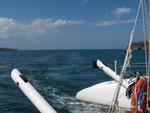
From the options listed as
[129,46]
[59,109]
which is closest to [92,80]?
[59,109]

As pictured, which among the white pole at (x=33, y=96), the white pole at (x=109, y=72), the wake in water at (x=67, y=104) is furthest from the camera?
the white pole at (x=109, y=72)

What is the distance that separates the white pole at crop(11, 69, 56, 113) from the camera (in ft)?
34.1

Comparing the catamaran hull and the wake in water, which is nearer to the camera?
the wake in water

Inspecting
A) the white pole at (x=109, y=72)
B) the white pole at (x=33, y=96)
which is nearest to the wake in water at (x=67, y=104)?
the white pole at (x=109, y=72)

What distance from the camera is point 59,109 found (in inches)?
764

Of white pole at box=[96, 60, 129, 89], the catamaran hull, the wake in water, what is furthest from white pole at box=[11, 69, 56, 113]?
white pole at box=[96, 60, 129, 89]

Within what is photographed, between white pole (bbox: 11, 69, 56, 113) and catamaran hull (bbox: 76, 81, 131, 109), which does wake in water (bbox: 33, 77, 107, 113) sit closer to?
catamaran hull (bbox: 76, 81, 131, 109)

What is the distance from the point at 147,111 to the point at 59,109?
981 cm

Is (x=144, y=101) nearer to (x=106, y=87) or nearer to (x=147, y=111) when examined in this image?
(x=147, y=111)

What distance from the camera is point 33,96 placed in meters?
11.4

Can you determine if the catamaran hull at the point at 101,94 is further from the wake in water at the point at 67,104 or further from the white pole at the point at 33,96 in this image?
the white pole at the point at 33,96

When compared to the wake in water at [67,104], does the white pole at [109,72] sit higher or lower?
higher

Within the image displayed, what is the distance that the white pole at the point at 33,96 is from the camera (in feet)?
34.1

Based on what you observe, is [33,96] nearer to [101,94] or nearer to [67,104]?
[67,104]
